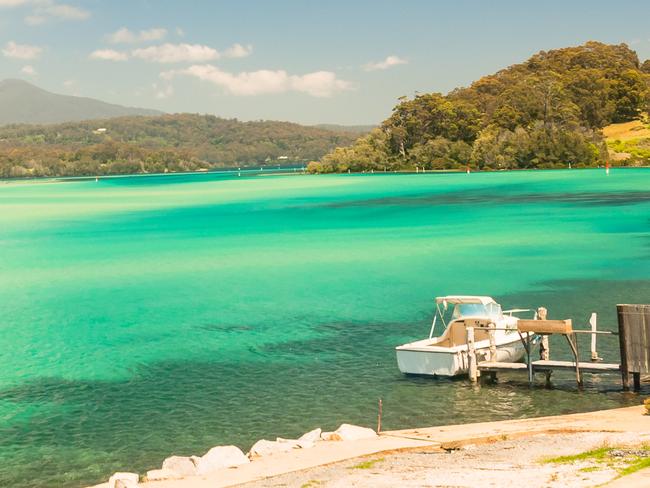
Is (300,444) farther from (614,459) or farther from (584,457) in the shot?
(614,459)

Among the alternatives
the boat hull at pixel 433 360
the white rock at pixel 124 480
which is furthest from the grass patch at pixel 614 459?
the boat hull at pixel 433 360

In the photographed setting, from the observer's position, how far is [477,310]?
28.4 meters

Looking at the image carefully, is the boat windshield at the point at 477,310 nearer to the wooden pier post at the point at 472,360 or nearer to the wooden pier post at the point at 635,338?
the wooden pier post at the point at 472,360

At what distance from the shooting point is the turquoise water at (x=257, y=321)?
22234mm

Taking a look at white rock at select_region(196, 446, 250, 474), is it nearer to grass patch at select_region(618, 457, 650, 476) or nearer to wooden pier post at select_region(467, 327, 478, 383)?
grass patch at select_region(618, 457, 650, 476)

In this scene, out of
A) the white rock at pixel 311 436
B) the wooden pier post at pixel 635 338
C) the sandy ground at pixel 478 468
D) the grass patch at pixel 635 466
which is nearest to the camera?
the grass patch at pixel 635 466

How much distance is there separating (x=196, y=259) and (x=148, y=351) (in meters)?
31.9

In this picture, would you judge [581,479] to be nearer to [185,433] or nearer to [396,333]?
[185,433]

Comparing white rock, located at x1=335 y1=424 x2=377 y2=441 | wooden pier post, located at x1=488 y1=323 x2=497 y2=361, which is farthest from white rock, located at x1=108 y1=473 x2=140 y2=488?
wooden pier post, located at x1=488 y1=323 x2=497 y2=361

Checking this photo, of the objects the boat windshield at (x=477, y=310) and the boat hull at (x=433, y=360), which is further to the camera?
the boat windshield at (x=477, y=310)

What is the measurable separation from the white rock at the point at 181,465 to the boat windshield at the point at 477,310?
13.1 m

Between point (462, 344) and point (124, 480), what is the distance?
46.9 feet

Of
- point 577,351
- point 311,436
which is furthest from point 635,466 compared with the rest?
point 577,351

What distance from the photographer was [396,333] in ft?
107
